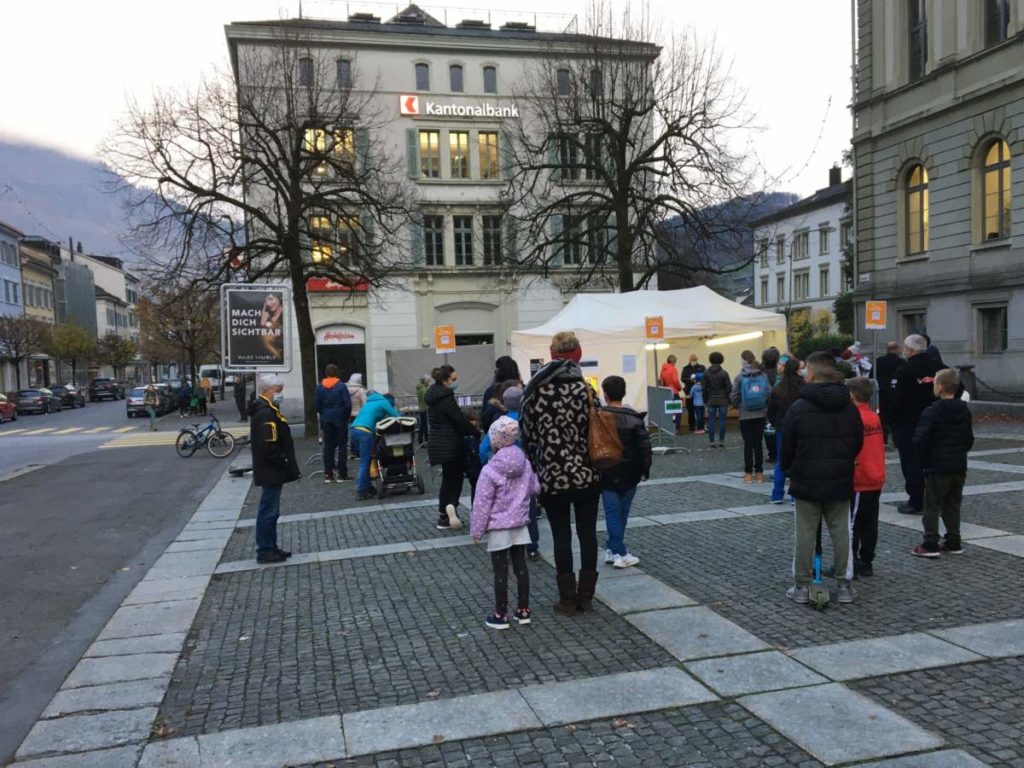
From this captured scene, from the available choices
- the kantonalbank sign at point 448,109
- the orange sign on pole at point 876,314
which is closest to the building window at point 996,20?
the orange sign on pole at point 876,314

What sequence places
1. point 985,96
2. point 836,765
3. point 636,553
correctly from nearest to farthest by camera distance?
1. point 836,765
2. point 636,553
3. point 985,96

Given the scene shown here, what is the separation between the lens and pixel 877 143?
2552 cm

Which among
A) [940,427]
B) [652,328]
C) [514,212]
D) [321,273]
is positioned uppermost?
[514,212]

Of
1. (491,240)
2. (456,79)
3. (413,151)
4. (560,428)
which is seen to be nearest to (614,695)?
(560,428)

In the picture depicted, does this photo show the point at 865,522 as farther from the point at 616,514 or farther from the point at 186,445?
the point at 186,445

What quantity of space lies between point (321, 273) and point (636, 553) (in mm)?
18418

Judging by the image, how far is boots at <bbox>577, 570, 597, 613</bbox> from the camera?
5.57m

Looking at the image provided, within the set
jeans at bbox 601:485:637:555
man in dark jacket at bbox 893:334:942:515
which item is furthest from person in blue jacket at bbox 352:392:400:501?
man in dark jacket at bbox 893:334:942:515

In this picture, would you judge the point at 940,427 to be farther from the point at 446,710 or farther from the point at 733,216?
the point at 733,216

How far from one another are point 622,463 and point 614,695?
2456 millimetres

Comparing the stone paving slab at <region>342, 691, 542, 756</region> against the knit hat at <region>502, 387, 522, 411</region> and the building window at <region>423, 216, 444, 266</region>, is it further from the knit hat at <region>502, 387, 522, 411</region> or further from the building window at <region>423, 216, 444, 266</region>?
the building window at <region>423, 216, 444, 266</region>

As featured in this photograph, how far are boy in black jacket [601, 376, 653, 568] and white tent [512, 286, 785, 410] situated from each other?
11681mm

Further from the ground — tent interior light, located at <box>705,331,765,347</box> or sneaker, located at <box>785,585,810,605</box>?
tent interior light, located at <box>705,331,765,347</box>

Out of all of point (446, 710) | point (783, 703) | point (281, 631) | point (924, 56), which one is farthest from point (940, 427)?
point (924, 56)
